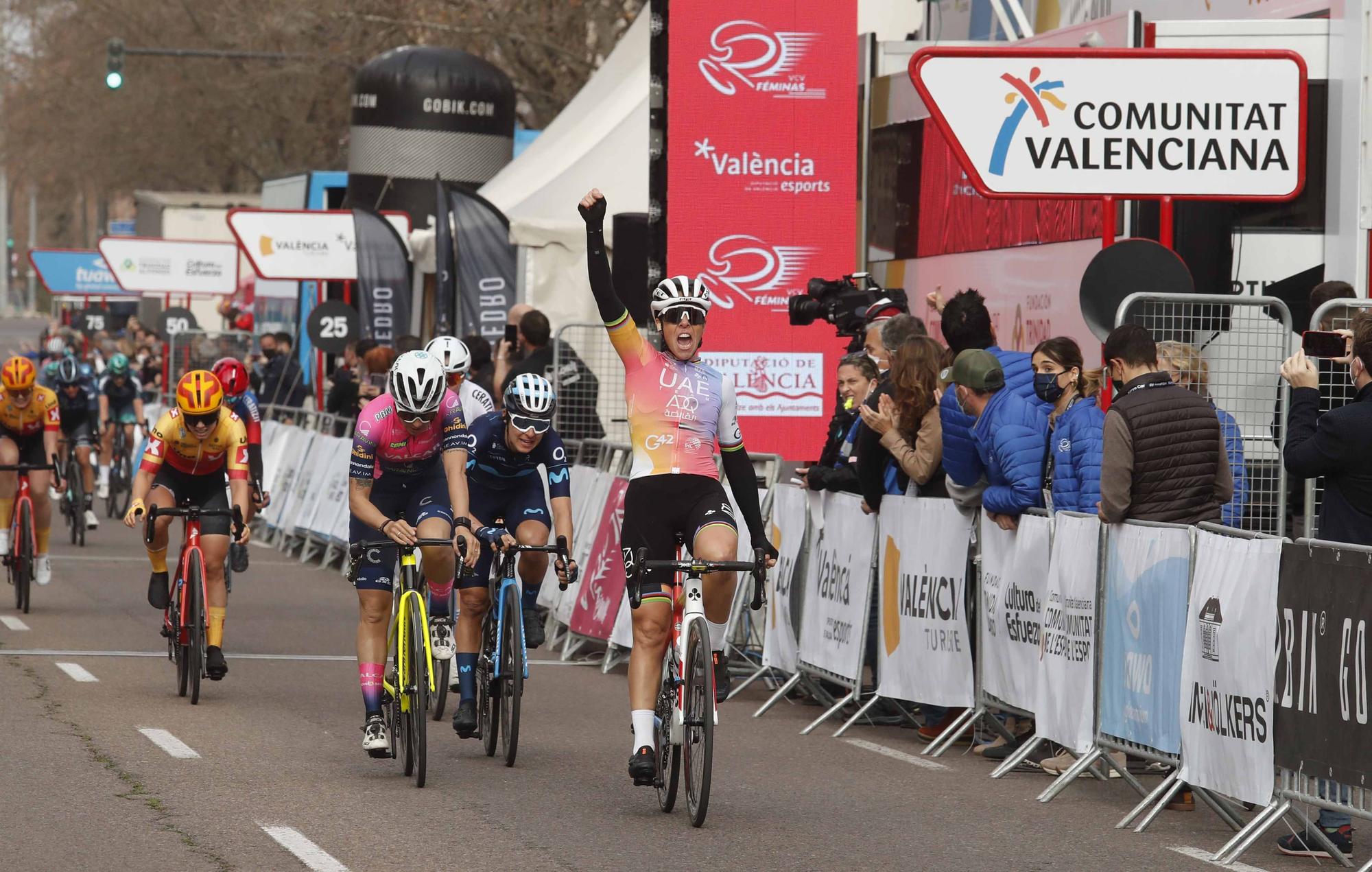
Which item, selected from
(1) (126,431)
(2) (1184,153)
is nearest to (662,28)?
(2) (1184,153)

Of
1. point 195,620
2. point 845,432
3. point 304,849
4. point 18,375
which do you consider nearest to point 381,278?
point 18,375

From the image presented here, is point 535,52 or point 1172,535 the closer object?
point 1172,535

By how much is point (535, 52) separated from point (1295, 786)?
3133 centimetres

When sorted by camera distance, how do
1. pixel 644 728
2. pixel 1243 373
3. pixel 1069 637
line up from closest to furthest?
pixel 644 728
pixel 1069 637
pixel 1243 373

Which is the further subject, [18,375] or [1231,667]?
[18,375]

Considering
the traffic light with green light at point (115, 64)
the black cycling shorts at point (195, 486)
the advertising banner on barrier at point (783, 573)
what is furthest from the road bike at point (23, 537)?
the traffic light with green light at point (115, 64)

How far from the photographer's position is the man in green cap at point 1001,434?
10203 millimetres

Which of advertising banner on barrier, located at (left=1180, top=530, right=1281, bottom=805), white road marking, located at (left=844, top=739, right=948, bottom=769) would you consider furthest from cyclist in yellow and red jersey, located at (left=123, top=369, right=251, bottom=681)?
advertising banner on barrier, located at (left=1180, top=530, right=1281, bottom=805)

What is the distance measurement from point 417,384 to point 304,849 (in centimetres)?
248

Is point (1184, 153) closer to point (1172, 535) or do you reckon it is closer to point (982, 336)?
point (982, 336)

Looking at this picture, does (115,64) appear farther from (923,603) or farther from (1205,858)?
(1205,858)

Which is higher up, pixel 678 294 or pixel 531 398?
pixel 678 294

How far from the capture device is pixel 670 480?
895 centimetres

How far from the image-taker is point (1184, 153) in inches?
444
